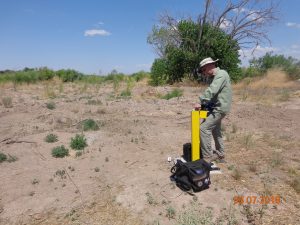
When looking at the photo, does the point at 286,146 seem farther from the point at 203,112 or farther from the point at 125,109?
the point at 125,109

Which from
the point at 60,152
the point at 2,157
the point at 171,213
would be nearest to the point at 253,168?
the point at 171,213

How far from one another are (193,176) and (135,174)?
1.10 m

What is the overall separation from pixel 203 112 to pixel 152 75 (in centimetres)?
1562

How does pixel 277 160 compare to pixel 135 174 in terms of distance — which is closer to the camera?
pixel 135 174

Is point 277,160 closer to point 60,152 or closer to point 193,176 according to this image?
point 193,176

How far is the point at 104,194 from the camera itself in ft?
14.4

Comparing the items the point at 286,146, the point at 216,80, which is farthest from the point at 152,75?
the point at 216,80

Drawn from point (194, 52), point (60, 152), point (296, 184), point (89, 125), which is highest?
point (194, 52)

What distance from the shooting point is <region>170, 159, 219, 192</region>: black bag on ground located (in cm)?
420

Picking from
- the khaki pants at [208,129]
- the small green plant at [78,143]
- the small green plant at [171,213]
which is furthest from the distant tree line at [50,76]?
the small green plant at [171,213]

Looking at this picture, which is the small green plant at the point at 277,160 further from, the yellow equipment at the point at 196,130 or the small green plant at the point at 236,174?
the yellow equipment at the point at 196,130

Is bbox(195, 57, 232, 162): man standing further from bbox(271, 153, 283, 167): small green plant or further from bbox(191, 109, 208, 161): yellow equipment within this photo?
bbox(271, 153, 283, 167): small green plant

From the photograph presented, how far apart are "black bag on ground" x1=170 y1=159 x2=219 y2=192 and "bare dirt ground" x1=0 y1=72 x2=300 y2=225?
0.10 metres

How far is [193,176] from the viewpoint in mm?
4188
